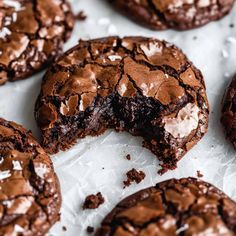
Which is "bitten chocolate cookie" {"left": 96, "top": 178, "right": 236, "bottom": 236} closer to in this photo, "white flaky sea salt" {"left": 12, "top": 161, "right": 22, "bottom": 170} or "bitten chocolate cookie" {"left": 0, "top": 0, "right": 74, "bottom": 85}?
"white flaky sea salt" {"left": 12, "top": 161, "right": 22, "bottom": 170}

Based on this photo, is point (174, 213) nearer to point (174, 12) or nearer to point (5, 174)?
point (5, 174)

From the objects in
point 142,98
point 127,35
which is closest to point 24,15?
point 127,35

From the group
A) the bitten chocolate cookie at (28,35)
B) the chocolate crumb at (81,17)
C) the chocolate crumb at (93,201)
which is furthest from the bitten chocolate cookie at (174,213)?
the chocolate crumb at (81,17)

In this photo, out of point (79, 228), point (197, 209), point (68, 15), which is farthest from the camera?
point (68, 15)

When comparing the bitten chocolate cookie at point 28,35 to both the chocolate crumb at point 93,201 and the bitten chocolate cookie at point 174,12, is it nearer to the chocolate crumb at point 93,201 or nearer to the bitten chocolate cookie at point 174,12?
the bitten chocolate cookie at point 174,12

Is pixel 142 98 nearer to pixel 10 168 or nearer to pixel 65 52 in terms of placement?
pixel 65 52

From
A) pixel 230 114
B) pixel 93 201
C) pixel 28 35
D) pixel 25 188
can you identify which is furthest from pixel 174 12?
pixel 25 188
